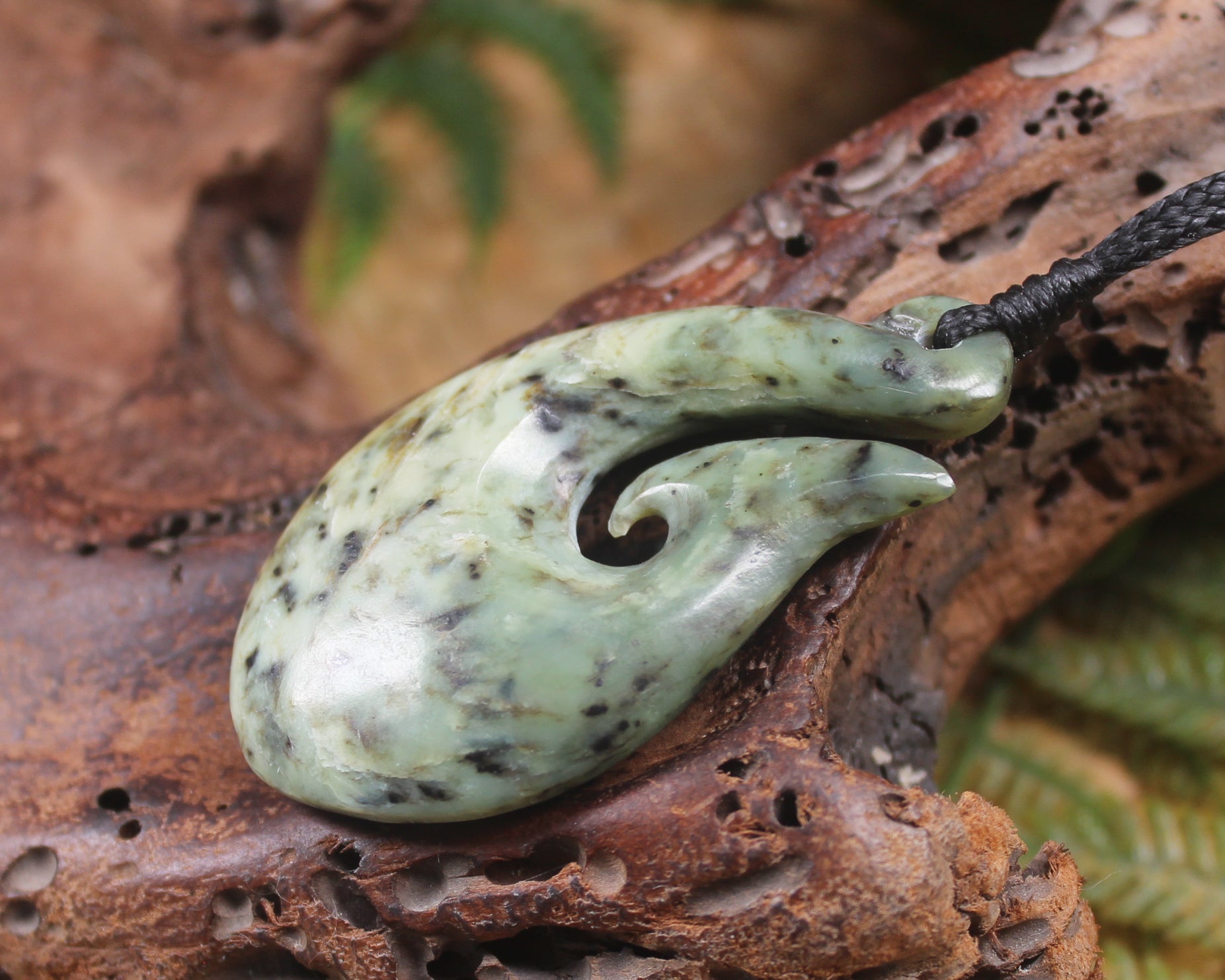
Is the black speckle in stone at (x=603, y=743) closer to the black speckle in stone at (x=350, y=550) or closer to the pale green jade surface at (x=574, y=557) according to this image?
the pale green jade surface at (x=574, y=557)

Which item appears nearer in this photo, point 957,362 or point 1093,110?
point 957,362

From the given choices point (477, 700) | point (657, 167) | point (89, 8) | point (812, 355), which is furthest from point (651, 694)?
point (657, 167)

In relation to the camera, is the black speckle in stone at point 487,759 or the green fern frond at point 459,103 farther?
the green fern frond at point 459,103

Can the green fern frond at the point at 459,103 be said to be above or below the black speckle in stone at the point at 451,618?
above

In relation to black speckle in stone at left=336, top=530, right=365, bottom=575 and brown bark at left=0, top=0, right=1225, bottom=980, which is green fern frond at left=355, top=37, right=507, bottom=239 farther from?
black speckle in stone at left=336, top=530, right=365, bottom=575

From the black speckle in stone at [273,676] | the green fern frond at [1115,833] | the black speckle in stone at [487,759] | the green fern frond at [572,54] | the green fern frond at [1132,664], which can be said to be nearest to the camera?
the black speckle in stone at [487,759]

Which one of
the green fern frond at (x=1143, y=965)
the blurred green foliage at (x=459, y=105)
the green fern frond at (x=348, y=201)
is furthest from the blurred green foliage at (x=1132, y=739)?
the green fern frond at (x=348, y=201)

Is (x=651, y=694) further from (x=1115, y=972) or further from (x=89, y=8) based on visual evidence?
(x=89, y=8)
